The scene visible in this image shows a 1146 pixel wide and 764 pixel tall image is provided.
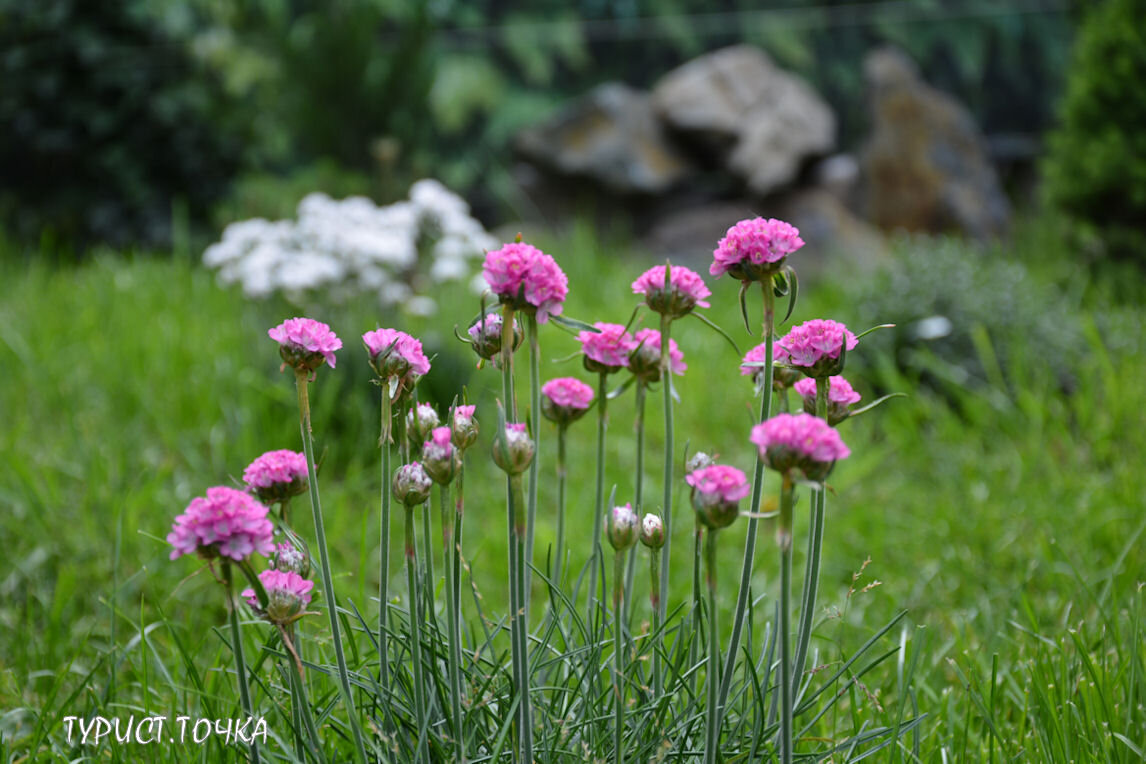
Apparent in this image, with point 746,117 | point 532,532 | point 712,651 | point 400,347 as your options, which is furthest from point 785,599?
point 746,117

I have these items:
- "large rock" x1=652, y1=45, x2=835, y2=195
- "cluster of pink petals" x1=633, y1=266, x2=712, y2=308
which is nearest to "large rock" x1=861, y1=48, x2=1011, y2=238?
"large rock" x1=652, y1=45, x2=835, y2=195

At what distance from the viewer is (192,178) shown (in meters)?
5.06

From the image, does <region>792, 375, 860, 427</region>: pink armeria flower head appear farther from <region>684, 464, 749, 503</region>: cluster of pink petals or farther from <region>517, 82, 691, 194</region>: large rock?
<region>517, 82, 691, 194</region>: large rock

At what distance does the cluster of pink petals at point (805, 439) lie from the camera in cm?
64

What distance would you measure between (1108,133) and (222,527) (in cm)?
430

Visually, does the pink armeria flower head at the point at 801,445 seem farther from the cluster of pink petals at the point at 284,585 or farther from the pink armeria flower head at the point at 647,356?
the cluster of pink petals at the point at 284,585

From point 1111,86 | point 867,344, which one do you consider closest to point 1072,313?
point 867,344

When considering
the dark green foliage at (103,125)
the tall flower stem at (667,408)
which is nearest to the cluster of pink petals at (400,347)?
the tall flower stem at (667,408)

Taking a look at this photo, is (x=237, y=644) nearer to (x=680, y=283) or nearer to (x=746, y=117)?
(x=680, y=283)

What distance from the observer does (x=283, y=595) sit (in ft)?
2.52

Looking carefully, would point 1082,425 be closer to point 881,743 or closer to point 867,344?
point 867,344

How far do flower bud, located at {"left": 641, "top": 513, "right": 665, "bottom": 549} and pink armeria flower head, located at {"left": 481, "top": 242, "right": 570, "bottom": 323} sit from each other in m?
0.22

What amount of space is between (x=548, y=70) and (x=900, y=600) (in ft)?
20.5

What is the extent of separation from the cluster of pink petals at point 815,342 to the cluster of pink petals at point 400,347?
1.05 feet
